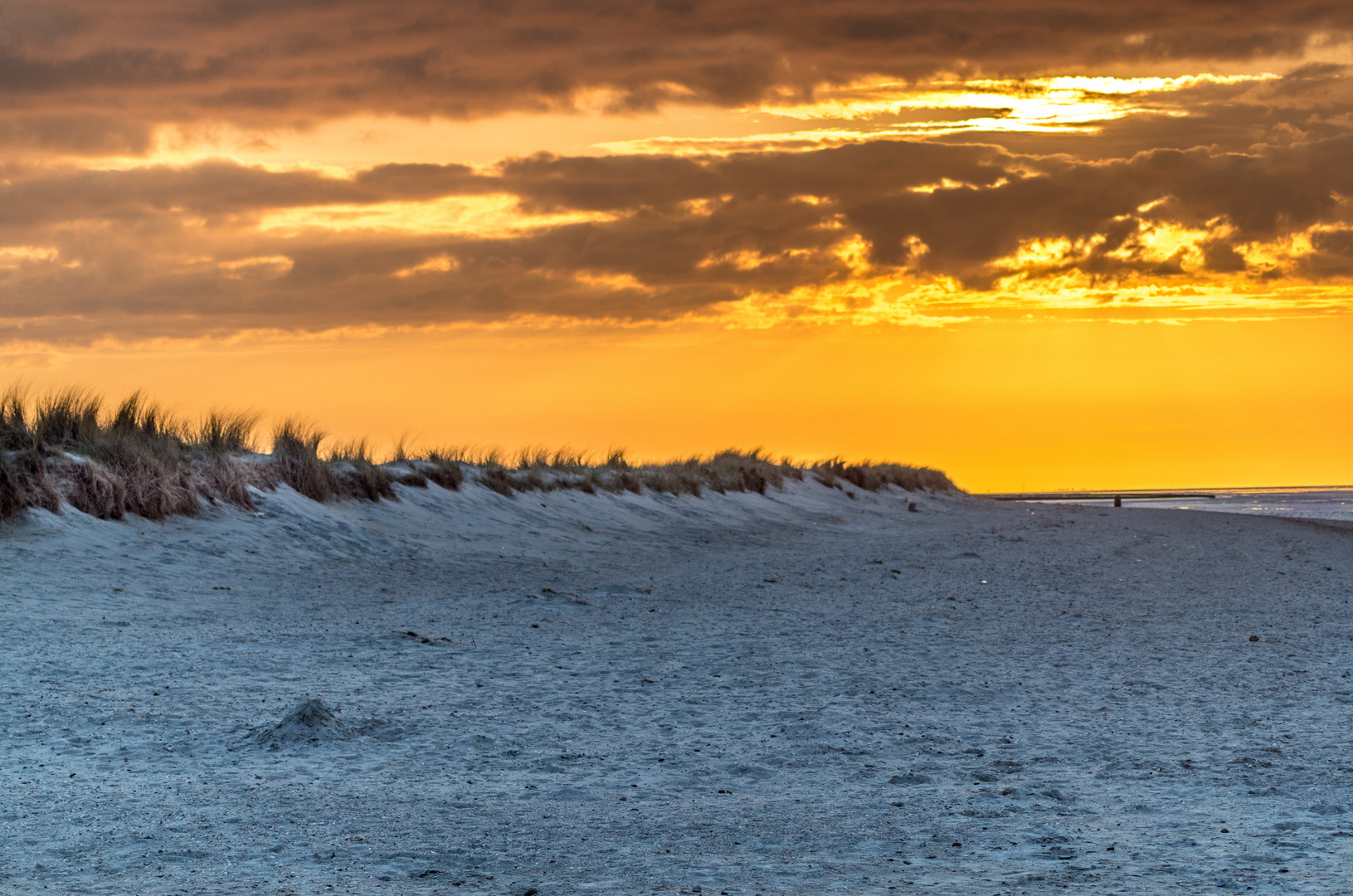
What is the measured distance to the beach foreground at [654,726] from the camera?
139 inches

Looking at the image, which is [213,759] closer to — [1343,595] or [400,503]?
[1343,595]

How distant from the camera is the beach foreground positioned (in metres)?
3.53

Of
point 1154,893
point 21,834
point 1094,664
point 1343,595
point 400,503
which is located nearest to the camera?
point 1154,893

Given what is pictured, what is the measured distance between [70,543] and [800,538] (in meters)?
9.85

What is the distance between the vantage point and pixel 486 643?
7410 mm

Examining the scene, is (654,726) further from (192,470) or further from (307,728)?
(192,470)

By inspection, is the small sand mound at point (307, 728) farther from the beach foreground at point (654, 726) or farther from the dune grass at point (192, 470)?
the dune grass at point (192, 470)

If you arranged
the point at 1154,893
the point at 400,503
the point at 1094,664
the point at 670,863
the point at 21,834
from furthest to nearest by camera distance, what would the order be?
the point at 400,503 < the point at 1094,664 < the point at 21,834 < the point at 670,863 < the point at 1154,893

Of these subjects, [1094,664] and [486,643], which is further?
[486,643]

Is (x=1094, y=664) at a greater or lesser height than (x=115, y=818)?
greater

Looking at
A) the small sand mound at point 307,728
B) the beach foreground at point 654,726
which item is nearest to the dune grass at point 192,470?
the beach foreground at point 654,726

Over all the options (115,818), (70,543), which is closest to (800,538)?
(70,543)

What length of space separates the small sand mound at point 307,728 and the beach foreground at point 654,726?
0.02 m

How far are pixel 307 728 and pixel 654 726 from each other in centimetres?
155
